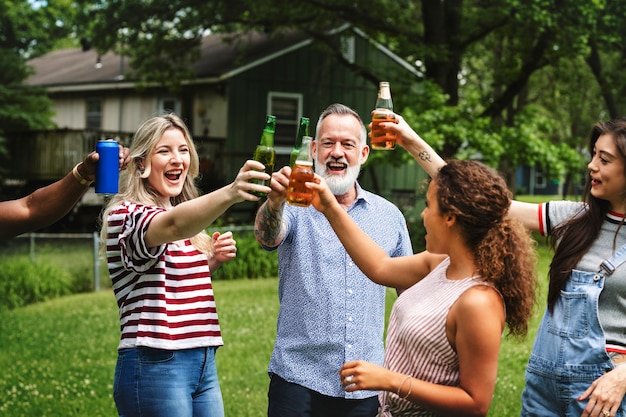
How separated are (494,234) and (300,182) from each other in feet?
2.62

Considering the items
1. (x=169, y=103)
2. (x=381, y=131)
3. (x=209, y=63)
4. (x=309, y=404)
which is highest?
(x=209, y=63)

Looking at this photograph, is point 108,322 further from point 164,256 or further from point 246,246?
point 164,256

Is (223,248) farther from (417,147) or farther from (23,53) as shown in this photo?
(23,53)

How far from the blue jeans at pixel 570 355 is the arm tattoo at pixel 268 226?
134 cm

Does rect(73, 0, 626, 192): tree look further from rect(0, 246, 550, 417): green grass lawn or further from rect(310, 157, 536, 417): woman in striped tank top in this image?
rect(310, 157, 536, 417): woman in striped tank top

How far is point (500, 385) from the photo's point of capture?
8.88 metres

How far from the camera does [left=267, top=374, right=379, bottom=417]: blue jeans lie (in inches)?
151

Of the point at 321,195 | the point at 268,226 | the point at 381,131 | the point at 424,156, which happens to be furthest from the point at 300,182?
the point at 424,156

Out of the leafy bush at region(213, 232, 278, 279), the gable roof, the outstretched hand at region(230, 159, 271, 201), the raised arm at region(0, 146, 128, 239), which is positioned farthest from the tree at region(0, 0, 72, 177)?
the outstretched hand at region(230, 159, 271, 201)

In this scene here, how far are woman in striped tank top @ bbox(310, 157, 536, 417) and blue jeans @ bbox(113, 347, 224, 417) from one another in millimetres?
919

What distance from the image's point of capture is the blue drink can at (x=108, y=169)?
3553mm

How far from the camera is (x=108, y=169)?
356 cm

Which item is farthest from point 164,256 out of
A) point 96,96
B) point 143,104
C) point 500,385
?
point 96,96

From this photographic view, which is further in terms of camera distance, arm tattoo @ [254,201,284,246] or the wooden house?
the wooden house
